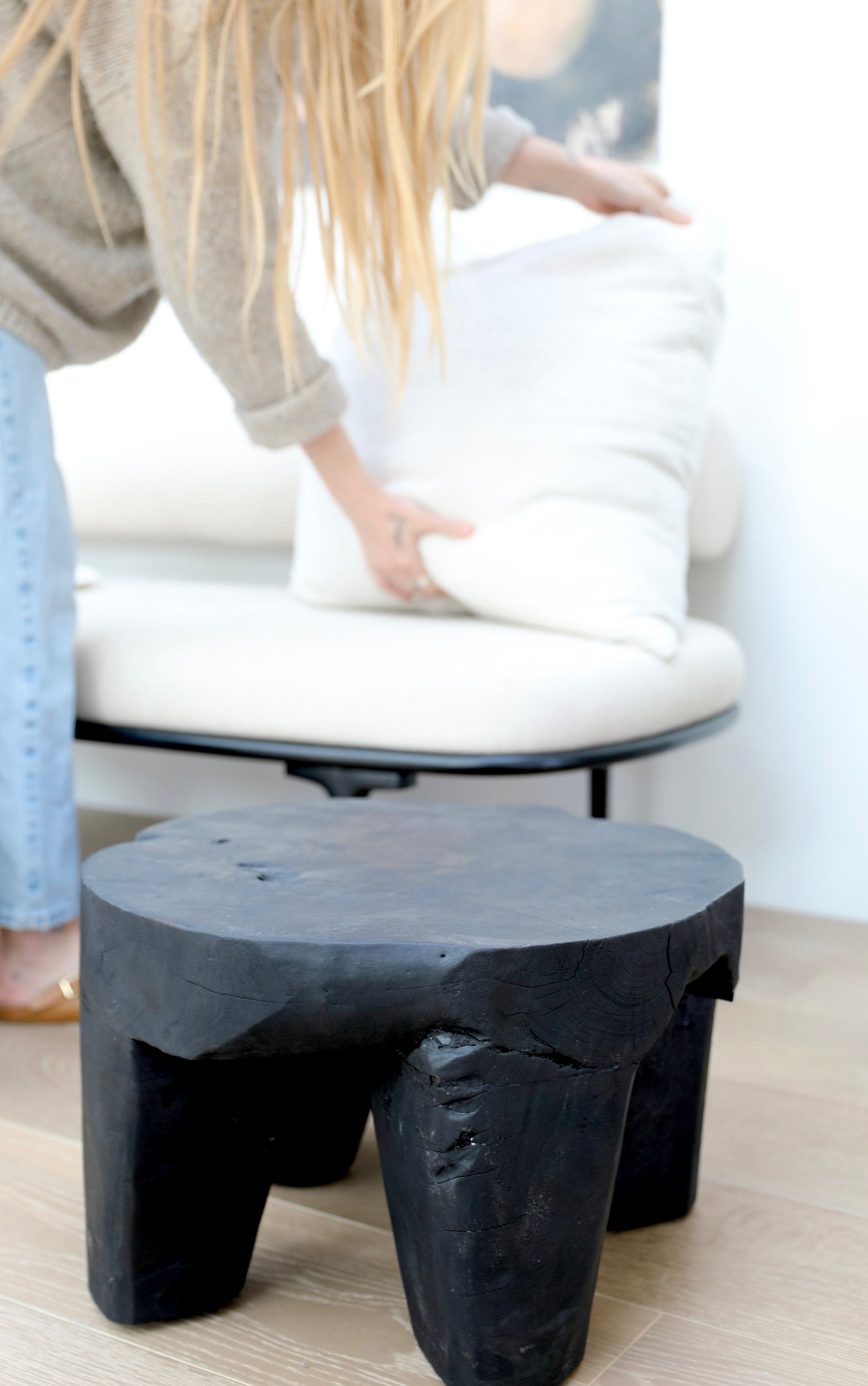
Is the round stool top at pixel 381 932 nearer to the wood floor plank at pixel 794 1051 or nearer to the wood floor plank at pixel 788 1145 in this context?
the wood floor plank at pixel 788 1145

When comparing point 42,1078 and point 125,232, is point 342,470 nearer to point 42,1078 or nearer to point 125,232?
point 125,232

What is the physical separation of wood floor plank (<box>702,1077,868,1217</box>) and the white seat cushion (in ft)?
1.21

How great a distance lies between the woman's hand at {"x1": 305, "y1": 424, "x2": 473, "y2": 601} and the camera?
1.44 m

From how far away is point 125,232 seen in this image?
4.35 ft

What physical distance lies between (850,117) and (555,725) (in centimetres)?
92

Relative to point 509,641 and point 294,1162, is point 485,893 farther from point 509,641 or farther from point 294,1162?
point 509,641

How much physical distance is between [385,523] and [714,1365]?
0.94 m

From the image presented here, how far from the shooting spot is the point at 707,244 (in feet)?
5.12

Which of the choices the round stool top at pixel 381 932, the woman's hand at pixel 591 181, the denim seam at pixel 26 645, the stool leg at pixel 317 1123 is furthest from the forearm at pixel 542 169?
the stool leg at pixel 317 1123

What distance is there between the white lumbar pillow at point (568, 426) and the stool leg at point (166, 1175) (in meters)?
0.75

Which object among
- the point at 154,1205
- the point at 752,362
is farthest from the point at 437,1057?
the point at 752,362

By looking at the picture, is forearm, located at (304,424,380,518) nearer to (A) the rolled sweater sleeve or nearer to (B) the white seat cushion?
(B) the white seat cushion

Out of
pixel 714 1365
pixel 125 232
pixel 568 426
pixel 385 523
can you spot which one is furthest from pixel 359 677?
pixel 714 1365

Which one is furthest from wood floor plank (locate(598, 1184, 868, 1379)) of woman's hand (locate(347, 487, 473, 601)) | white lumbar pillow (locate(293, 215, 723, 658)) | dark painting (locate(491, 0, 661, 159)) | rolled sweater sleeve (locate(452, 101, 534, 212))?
dark painting (locate(491, 0, 661, 159))
